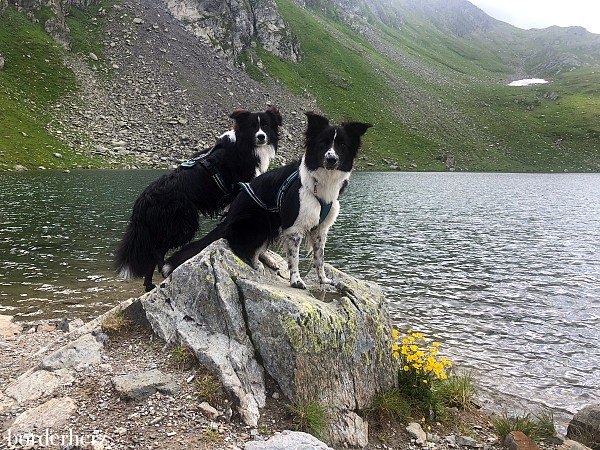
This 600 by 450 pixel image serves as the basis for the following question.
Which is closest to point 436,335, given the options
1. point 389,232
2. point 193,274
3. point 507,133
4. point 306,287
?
point 306,287

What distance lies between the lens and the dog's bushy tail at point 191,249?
24.6ft

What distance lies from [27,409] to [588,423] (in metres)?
9.16

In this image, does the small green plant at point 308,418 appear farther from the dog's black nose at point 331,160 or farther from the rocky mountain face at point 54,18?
the rocky mountain face at point 54,18

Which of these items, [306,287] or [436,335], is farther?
[436,335]

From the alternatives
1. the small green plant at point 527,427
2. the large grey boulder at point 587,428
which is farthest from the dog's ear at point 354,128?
the large grey boulder at point 587,428

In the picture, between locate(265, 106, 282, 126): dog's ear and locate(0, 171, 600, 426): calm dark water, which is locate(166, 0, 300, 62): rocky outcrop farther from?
locate(265, 106, 282, 126): dog's ear

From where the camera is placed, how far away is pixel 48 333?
396 inches

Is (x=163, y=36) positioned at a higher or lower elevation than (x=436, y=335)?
higher

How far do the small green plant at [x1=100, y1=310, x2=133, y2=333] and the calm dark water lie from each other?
7429mm

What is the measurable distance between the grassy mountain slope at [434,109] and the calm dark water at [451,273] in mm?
70294

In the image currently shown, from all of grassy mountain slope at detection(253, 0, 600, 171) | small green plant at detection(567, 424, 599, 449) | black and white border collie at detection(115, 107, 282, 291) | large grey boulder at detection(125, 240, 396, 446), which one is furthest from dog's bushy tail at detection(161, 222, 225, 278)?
grassy mountain slope at detection(253, 0, 600, 171)

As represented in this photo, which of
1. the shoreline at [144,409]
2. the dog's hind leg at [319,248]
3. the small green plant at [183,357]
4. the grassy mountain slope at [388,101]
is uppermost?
the grassy mountain slope at [388,101]

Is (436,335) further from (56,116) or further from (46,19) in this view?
(46,19)

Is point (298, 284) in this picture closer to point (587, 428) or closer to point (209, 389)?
point (209, 389)
